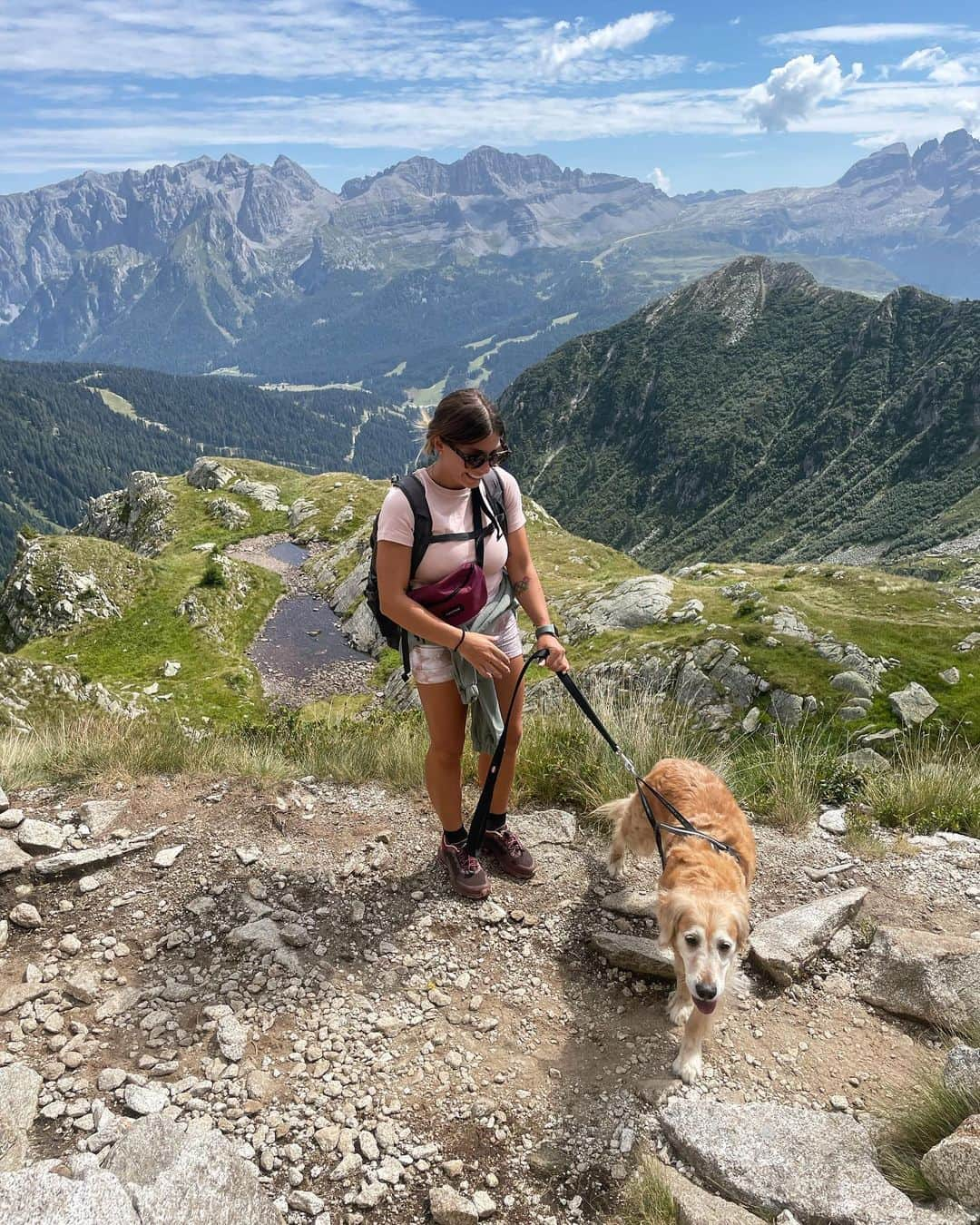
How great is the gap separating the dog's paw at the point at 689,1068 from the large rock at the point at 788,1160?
0.72 feet

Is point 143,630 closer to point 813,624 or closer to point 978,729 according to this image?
point 813,624

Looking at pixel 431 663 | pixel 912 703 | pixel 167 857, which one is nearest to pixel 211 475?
pixel 912 703

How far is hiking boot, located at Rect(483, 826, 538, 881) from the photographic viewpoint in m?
5.75

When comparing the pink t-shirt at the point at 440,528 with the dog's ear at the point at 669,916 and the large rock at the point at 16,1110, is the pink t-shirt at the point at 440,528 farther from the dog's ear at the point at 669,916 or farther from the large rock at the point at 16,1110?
the large rock at the point at 16,1110

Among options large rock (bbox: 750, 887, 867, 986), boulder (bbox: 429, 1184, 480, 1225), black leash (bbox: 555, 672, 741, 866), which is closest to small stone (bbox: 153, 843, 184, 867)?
boulder (bbox: 429, 1184, 480, 1225)

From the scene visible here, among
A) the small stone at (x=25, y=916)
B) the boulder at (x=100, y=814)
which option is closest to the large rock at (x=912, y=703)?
the boulder at (x=100, y=814)

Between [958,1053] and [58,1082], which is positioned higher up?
[958,1053]

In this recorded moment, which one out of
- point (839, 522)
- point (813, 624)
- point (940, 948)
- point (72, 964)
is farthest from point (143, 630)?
point (839, 522)

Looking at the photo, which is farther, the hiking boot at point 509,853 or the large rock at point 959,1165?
the hiking boot at point 509,853

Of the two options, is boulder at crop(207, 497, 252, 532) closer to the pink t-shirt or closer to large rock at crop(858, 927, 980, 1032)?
the pink t-shirt

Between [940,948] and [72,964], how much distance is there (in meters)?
5.78

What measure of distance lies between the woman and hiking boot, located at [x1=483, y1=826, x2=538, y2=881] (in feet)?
0.03

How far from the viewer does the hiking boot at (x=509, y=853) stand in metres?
5.75

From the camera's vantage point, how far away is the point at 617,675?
17797 millimetres
